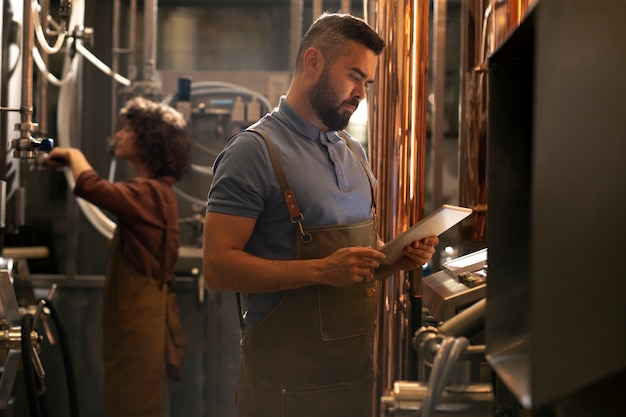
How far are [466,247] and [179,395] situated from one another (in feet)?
5.87

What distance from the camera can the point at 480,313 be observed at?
3.54 feet

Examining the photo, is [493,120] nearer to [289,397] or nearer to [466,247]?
[289,397]

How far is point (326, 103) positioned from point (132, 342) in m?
1.58

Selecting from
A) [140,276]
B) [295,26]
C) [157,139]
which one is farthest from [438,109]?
[140,276]

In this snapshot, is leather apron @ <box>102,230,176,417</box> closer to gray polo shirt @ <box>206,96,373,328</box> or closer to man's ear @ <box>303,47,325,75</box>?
gray polo shirt @ <box>206,96,373,328</box>

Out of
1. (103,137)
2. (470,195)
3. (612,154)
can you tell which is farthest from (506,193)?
(103,137)

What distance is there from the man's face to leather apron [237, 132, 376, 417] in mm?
167

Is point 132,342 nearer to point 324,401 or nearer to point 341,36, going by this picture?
point 324,401

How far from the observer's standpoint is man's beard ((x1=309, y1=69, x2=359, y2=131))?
1774mm

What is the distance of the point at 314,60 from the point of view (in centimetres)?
179

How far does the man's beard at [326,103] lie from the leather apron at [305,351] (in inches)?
6.3

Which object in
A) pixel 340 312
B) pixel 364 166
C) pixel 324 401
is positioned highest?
pixel 364 166

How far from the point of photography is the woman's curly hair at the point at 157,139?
3.16 meters

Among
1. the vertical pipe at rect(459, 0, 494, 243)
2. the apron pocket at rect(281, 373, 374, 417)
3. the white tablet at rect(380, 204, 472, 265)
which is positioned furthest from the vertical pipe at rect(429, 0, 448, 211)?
the apron pocket at rect(281, 373, 374, 417)
